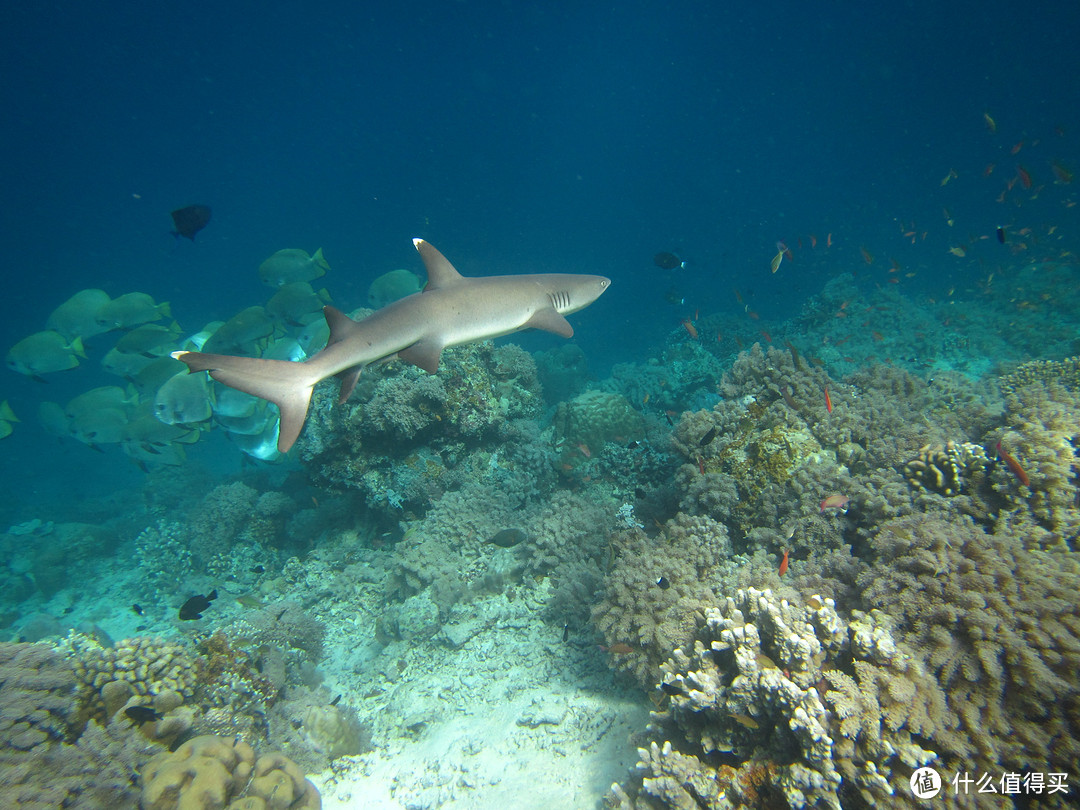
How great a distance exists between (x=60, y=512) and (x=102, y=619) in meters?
16.6

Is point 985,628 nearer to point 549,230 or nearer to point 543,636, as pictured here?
point 543,636

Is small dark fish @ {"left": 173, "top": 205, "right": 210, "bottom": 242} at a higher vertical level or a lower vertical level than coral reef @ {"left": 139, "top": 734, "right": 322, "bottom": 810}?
higher

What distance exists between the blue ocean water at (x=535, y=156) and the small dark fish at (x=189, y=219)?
18530 millimetres

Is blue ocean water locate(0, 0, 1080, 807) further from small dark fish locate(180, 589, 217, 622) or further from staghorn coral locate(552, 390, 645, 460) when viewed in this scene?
small dark fish locate(180, 589, 217, 622)

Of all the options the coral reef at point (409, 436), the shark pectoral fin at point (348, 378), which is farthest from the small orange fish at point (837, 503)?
the coral reef at point (409, 436)

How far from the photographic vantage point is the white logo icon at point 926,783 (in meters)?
2.17

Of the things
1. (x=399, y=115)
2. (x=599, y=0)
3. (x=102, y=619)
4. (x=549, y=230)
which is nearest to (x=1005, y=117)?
(x=599, y=0)

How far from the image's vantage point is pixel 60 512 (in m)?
20.6

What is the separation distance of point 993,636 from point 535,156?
98.8m

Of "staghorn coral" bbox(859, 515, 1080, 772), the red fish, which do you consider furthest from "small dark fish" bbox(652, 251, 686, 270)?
"staghorn coral" bbox(859, 515, 1080, 772)

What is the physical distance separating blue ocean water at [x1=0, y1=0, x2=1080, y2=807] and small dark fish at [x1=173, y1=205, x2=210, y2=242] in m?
18.5

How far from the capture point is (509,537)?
20.8ft

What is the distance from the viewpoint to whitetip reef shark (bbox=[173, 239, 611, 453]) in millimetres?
3223

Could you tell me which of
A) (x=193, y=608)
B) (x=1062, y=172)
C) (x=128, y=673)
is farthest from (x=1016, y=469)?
(x=1062, y=172)
